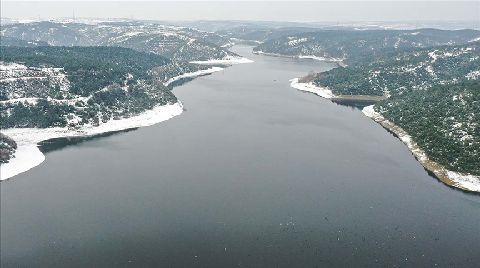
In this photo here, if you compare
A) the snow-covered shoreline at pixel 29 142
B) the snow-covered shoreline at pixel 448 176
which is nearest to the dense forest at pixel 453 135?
the snow-covered shoreline at pixel 448 176

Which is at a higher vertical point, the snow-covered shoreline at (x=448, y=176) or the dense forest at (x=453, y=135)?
the dense forest at (x=453, y=135)

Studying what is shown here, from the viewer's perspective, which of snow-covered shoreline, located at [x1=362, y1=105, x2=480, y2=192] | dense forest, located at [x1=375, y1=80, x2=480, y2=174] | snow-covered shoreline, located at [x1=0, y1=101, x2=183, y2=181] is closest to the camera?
snow-covered shoreline, located at [x1=362, y1=105, x2=480, y2=192]

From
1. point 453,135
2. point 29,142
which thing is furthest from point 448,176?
point 29,142

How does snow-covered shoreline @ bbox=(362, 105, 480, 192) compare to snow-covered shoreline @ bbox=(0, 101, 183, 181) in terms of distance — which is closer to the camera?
snow-covered shoreline @ bbox=(362, 105, 480, 192)

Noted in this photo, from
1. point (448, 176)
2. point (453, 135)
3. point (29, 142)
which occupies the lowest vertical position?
point (29, 142)

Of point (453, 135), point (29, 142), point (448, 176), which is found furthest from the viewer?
point (29, 142)

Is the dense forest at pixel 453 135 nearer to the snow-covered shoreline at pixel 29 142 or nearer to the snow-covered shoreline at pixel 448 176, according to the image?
the snow-covered shoreline at pixel 448 176

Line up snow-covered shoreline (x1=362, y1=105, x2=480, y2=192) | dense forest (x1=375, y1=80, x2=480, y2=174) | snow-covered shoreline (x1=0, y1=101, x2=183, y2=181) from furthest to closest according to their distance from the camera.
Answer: dense forest (x1=375, y1=80, x2=480, y2=174), snow-covered shoreline (x1=0, y1=101, x2=183, y2=181), snow-covered shoreline (x1=362, y1=105, x2=480, y2=192)

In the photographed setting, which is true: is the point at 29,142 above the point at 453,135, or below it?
below

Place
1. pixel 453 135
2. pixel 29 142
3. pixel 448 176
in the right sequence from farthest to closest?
pixel 29 142 → pixel 453 135 → pixel 448 176

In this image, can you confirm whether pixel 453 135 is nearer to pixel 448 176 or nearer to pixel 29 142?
pixel 448 176

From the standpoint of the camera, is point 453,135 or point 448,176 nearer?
point 448,176

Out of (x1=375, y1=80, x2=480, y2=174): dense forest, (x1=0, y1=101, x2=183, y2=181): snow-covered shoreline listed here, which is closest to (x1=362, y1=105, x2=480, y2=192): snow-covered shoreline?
(x1=375, y1=80, x2=480, y2=174): dense forest

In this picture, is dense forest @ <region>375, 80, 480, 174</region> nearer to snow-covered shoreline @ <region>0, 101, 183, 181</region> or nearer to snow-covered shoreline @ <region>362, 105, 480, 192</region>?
snow-covered shoreline @ <region>362, 105, 480, 192</region>
